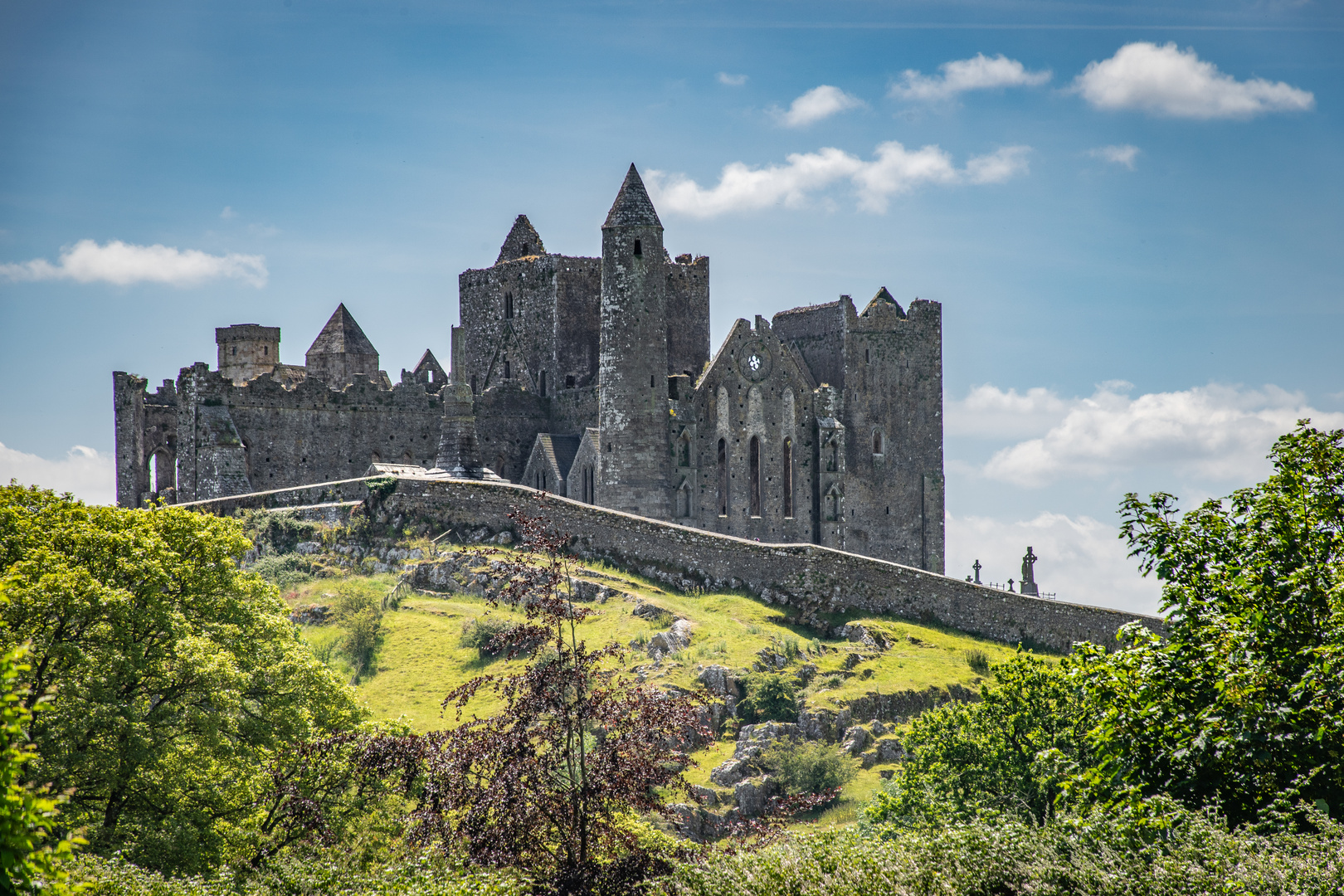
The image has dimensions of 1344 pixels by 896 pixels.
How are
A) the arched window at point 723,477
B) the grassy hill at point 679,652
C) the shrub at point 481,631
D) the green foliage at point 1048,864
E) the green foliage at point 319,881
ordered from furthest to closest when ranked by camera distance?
the arched window at point 723,477, the shrub at point 481,631, the grassy hill at point 679,652, the green foliage at point 319,881, the green foliage at point 1048,864

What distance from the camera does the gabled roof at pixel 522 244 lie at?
6316 centimetres

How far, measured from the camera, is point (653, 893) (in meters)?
17.3

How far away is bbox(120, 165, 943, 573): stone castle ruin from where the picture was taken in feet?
171

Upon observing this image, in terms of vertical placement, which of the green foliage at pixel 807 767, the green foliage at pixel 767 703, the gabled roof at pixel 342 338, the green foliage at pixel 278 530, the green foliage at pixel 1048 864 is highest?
the gabled roof at pixel 342 338

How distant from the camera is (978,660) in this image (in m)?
38.8

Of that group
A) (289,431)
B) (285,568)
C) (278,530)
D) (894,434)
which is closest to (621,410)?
(289,431)

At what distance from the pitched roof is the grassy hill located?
16391 mm

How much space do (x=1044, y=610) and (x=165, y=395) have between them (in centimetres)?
3546

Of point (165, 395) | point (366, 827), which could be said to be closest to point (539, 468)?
point (165, 395)

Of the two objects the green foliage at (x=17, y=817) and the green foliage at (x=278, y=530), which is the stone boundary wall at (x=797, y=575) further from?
the green foliage at (x=17, y=817)

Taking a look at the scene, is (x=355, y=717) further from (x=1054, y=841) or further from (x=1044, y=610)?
(x=1044, y=610)

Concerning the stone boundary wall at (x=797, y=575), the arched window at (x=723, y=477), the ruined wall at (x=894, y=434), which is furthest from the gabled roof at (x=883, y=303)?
the stone boundary wall at (x=797, y=575)

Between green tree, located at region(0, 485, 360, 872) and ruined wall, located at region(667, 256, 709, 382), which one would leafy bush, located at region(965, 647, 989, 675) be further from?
ruined wall, located at region(667, 256, 709, 382)

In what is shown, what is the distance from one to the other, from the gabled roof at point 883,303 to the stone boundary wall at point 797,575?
901 inches
